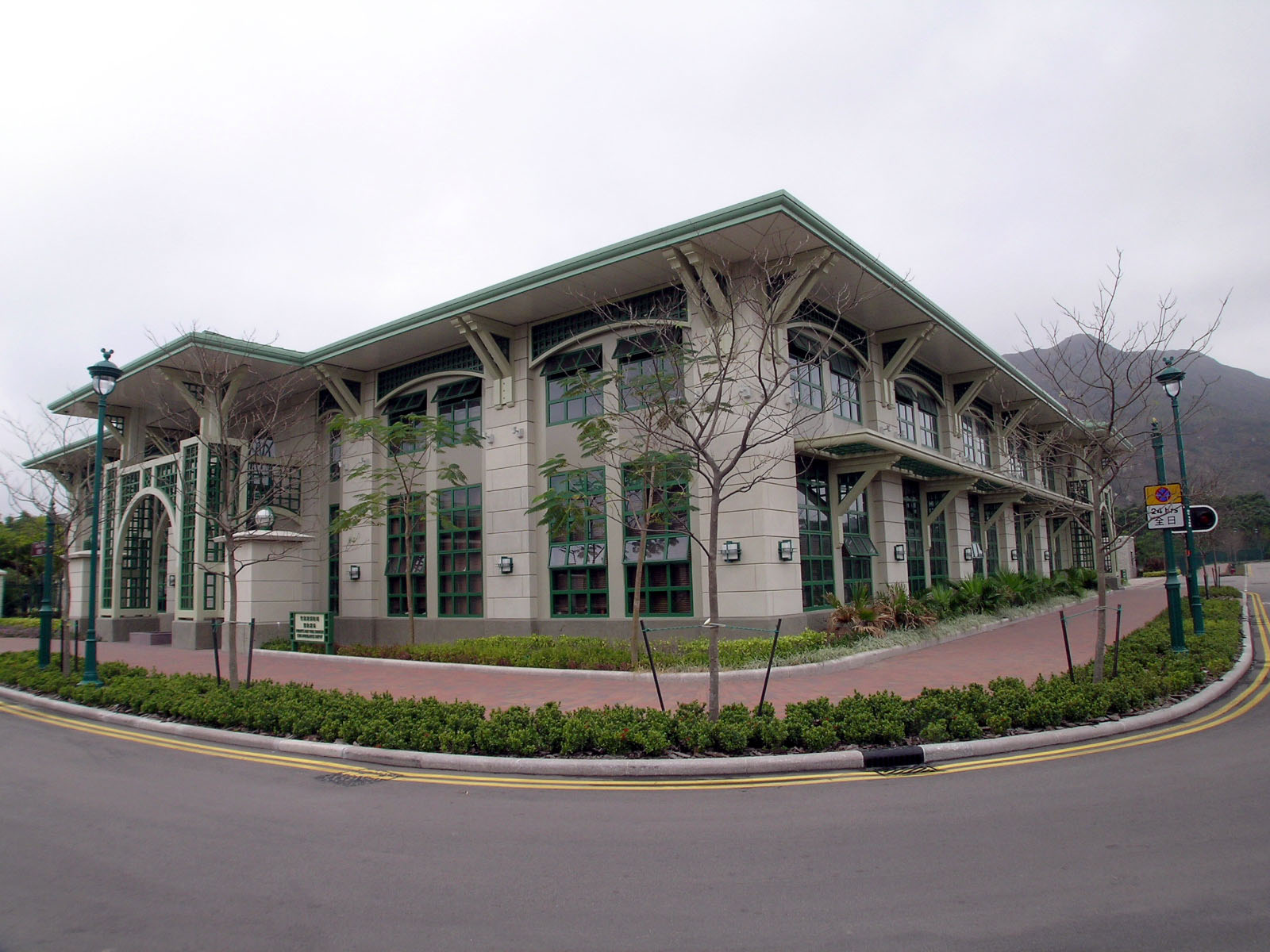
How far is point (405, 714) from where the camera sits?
10242 mm

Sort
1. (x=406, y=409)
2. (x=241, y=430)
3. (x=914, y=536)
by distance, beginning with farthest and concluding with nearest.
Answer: (x=914, y=536) < (x=406, y=409) < (x=241, y=430)

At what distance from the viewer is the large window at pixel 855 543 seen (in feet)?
69.1

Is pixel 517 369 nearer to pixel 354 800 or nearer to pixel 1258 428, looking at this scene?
pixel 354 800

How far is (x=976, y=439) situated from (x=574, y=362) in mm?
19551

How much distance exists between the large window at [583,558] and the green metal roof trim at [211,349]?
9267 millimetres

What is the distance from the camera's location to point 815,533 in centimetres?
2006

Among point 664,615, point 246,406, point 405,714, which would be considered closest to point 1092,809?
point 405,714

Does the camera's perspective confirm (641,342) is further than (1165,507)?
Yes

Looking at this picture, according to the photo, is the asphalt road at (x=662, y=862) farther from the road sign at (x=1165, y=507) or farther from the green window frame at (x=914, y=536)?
the green window frame at (x=914, y=536)

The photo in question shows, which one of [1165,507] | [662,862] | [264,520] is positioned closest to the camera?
[662,862]

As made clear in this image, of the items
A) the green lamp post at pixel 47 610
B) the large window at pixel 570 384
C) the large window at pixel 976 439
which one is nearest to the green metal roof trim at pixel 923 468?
the large window at pixel 976 439

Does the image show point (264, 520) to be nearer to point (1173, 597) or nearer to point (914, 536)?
point (914, 536)

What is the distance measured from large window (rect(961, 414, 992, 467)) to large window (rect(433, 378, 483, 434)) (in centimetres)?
1760

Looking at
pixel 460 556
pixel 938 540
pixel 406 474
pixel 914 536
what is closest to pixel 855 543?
pixel 914 536
